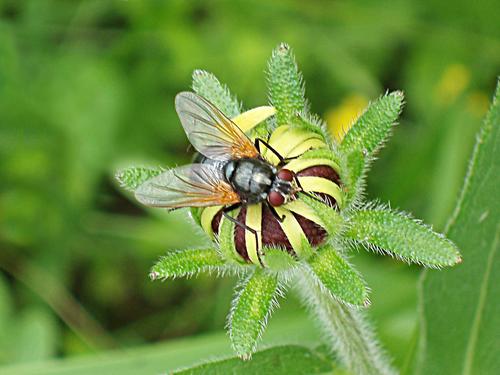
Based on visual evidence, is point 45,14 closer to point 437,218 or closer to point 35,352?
point 35,352

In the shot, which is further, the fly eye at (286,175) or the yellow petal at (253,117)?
the yellow petal at (253,117)

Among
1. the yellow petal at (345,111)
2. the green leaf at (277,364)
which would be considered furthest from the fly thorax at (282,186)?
the yellow petal at (345,111)

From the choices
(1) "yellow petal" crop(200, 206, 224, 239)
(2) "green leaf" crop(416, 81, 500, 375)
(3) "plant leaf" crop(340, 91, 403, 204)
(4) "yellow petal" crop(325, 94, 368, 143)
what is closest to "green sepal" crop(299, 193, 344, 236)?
(3) "plant leaf" crop(340, 91, 403, 204)

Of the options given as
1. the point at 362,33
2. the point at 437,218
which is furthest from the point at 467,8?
the point at 437,218

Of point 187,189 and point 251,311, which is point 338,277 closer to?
point 251,311

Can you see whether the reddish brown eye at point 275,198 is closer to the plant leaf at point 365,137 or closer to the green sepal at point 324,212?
the green sepal at point 324,212

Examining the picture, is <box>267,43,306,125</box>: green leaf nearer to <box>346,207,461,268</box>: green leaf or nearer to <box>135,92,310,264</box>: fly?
<box>135,92,310,264</box>: fly
